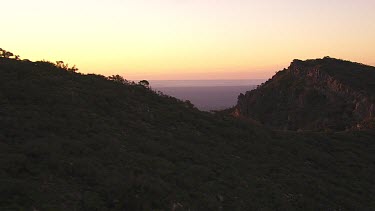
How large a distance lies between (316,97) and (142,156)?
4410cm

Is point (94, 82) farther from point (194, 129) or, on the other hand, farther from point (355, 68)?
point (355, 68)

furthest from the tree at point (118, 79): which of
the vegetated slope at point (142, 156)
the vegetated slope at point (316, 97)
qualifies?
the vegetated slope at point (316, 97)

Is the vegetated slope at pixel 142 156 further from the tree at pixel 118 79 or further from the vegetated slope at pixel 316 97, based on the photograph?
the vegetated slope at pixel 316 97

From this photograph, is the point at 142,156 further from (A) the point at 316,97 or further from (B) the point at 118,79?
(A) the point at 316,97

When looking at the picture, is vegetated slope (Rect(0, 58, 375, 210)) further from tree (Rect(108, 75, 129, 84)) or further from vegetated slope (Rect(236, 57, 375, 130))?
vegetated slope (Rect(236, 57, 375, 130))

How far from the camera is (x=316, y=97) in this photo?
177 feet

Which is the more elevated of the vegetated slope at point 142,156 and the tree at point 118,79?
the tree at point 118,79

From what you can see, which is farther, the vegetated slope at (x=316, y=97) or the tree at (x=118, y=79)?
the vegetated slope at (x=316, y=97)

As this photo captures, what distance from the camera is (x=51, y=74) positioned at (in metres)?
20.6

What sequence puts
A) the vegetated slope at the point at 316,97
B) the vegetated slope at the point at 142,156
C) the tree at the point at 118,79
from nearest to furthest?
1. the vegetated slope at the point at 142,156
2. the tree at the point at 118,79
3. the vegetated slope at the point at 316,97

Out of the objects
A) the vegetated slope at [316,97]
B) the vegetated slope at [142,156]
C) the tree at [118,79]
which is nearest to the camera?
the vegetated slope at [142,156]

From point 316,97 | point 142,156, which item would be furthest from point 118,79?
point 316,97

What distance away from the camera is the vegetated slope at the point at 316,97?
1758 inches

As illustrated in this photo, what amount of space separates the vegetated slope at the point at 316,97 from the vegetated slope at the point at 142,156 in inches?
707
